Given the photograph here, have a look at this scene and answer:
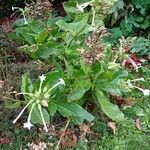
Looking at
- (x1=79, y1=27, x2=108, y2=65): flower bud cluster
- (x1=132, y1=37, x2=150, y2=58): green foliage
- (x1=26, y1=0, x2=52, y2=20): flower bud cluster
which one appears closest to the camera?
(x1=79, y1=27, x2=108, y2=65): flower bud cluster

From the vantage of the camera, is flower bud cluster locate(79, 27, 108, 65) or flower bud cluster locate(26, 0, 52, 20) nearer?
flower bud cluster locate(79, 27, 108, 65)

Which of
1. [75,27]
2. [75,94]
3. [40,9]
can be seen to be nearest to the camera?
[75,94]

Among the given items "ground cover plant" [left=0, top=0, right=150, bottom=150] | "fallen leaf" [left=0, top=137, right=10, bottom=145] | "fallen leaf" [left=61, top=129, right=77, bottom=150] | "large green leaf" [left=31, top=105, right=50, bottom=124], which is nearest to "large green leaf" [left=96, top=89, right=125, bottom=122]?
"ground cover plant" [left=0, top=0, right=150, bottom=150]

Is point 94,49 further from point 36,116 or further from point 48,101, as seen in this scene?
point 36,116

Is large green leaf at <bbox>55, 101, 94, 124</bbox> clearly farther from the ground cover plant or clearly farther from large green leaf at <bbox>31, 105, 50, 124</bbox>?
large green leaf at <bbox>31, 105, 50, 124</bbox>

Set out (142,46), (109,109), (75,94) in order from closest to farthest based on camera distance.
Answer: (75,94), (109,109), (142,46)

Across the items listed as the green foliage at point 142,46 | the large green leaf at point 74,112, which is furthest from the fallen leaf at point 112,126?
the green foliage at point 142,46

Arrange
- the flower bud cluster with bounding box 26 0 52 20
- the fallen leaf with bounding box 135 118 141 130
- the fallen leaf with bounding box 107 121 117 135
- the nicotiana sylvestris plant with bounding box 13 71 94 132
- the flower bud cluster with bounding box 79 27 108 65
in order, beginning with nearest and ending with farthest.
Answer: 1. the nicotiana sylvestris plant with bounding box 13 71 94 132
2. the flower bud cluster with bounding box 79 27 108 65
3. the fallen leaf with bounding box 107 121 117 135
4. the fallen leaf with bounding box 135 118 141 130
5. the flower bud cluster with bounding box 26 0 52 20

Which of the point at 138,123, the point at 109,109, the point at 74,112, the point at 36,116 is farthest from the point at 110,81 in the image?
the point at 36,116

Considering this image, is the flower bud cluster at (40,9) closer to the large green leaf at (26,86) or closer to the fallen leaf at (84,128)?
the large green leaf at (26,86)
